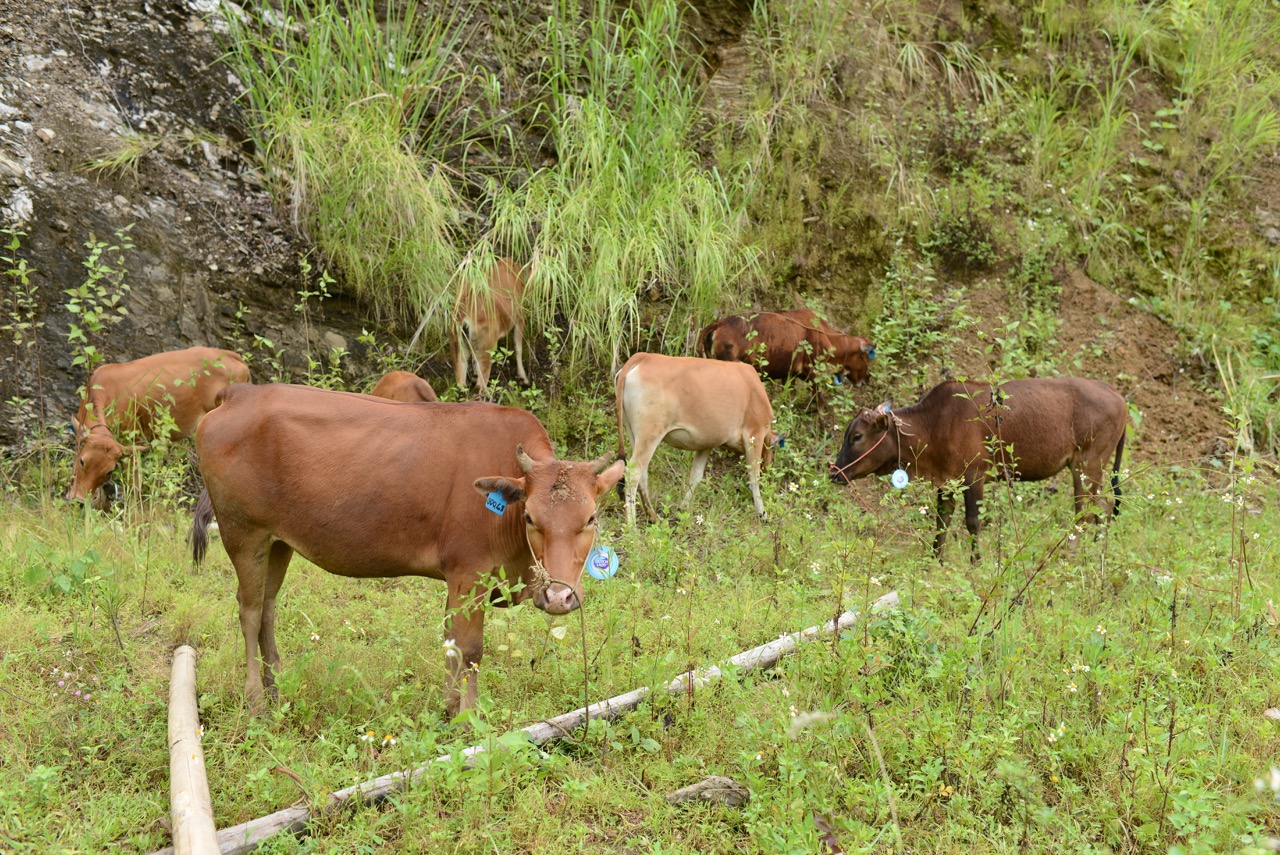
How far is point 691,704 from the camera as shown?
454cm

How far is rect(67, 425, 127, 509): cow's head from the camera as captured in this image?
727 cm

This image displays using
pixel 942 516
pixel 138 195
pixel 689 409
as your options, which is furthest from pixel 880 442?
pixel 138 195

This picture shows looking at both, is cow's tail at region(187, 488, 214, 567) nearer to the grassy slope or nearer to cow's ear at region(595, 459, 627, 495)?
the grassy slope

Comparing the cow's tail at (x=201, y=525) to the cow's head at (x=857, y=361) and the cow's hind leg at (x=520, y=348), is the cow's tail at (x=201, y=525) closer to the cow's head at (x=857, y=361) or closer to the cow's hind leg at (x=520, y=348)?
the cow's hind leg at (x=520, y=348)

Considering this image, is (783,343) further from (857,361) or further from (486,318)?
(486,318)

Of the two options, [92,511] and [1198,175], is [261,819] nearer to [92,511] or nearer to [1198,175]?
[92,511]

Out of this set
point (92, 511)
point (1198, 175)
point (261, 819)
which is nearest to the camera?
point (261, 819)

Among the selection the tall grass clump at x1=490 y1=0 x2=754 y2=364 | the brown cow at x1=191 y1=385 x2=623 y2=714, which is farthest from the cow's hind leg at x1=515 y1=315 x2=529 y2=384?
the brown cow at x1=191 y1=385 x2=623 y2=714

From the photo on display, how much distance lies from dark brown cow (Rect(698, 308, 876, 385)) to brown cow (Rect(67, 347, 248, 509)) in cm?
401

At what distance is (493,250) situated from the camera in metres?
8.90

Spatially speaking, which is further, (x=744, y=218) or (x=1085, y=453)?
(x=744, y=218)

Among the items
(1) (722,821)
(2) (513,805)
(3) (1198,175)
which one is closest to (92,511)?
(2) (513,805)

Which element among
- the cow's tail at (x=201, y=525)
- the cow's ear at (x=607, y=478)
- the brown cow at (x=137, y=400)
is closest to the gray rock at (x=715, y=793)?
the cow's ear at (x=607, y=478)

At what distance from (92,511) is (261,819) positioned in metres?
4.12
